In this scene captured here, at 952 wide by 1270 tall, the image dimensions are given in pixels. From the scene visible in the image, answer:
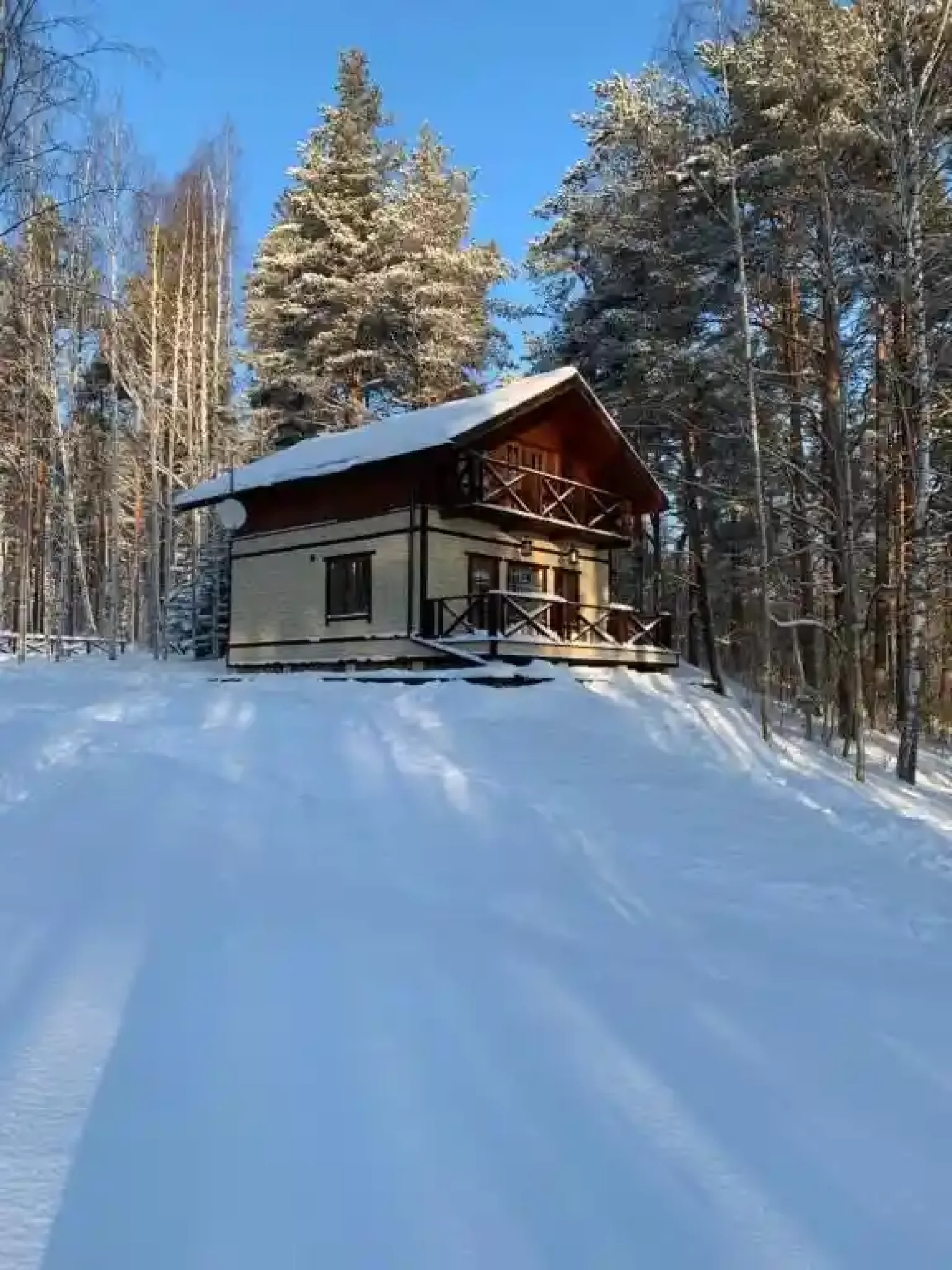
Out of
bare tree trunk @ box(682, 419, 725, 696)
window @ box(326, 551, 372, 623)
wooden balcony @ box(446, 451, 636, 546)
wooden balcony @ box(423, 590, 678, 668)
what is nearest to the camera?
wooden balcony @ box(423, 590, 678, 668)

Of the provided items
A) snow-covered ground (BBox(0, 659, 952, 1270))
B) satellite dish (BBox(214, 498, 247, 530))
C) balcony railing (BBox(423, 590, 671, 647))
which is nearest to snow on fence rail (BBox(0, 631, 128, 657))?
satellite dish (BBox(214, 498, 247, 530))

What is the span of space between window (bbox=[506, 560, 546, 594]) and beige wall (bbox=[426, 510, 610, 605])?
106mm

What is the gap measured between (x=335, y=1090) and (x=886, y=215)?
1391cm

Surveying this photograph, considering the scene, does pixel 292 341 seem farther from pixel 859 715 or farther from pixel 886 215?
pixel 859 715

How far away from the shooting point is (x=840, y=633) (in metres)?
16.5

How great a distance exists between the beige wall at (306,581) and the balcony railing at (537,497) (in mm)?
1287

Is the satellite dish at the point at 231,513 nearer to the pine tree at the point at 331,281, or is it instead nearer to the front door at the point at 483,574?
the front door at the point at 483,574

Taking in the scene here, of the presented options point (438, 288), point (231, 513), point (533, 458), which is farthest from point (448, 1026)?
point (438, 288)

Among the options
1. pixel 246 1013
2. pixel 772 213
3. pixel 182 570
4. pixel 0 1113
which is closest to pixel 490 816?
pixel 246 1013

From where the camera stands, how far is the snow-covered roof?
1550cm

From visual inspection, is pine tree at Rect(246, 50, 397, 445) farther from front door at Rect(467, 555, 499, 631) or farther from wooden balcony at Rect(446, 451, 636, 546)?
front door at Rect(467, 555, 499, 631)

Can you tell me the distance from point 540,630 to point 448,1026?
12429 millimetres

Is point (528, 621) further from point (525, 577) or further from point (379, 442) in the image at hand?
point (379, 442)

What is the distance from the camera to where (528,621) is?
1547 cm
